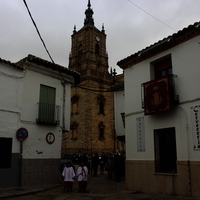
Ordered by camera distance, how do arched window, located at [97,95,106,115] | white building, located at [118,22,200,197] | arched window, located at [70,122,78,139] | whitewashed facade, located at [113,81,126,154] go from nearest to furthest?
white building, located at [118,22,200,197]
whitewashed facade, located at [113,81,126,154]
arched window, located at [70,122,78,139]
arched window, located at [97,95,106,115]

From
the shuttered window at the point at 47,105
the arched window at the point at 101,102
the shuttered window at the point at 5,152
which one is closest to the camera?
the shuttered window at the point at 5,152

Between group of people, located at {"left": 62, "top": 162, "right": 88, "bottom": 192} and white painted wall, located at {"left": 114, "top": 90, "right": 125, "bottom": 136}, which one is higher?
white painted wall, located at {"left": 114, "top": 90, "right": 125, "bottom": 136}

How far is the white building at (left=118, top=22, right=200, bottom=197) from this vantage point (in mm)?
9359

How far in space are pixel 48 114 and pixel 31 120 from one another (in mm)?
1044

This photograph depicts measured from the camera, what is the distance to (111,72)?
47.0 metres

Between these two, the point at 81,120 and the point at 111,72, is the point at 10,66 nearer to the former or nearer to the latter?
the point at 81,120

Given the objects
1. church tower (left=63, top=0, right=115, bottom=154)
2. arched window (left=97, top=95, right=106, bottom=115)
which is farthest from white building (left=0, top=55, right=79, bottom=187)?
arched window (left=97, top=95, right=106, bottom=115)

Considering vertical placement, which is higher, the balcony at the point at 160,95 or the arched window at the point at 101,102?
the arched window at the point at 101,102

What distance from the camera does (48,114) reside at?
45.7ft

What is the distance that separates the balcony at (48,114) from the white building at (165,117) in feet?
13.6

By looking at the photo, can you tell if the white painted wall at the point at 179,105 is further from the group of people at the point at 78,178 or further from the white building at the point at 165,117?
the group of people at the point at 78,178

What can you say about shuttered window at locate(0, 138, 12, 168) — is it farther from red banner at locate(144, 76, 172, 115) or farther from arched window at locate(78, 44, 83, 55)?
arched window at locate(78, 44, 83, 55)

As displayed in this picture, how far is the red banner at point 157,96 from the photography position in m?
10.0

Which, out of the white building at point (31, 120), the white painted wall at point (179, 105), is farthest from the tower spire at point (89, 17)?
the white painted wall at point (179, 105)
